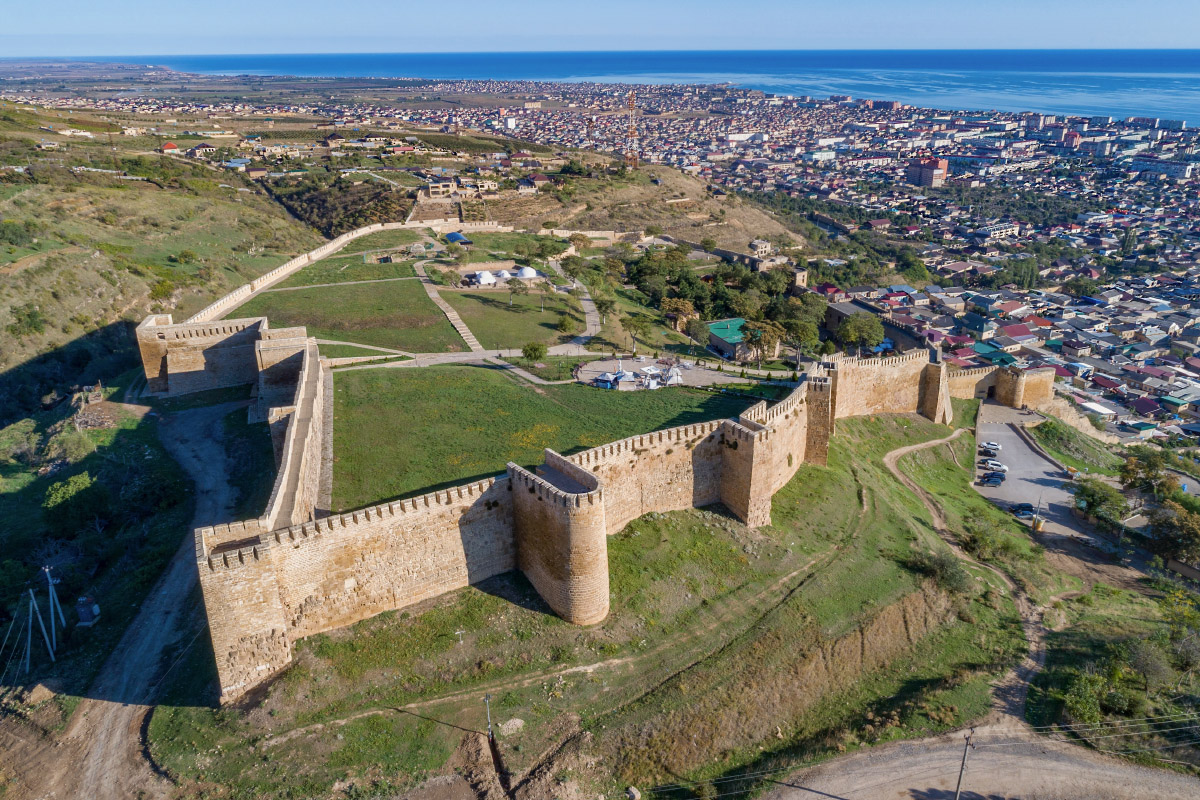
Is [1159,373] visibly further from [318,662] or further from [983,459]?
[318,662]

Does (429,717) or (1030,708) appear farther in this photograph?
(1030,708)

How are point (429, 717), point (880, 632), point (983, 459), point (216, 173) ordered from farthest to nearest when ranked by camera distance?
point (216, 173)
point (983, 459)
point (880, 632)
point (429, 717)

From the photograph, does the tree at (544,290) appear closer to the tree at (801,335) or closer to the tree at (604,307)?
the tree at (604,307)

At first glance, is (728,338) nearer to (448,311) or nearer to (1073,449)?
(448,311)

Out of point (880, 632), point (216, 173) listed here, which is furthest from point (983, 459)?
point (216, 173)

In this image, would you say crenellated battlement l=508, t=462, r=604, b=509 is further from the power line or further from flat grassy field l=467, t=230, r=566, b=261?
flat grassy field l=467, t=230, r=566, b=261

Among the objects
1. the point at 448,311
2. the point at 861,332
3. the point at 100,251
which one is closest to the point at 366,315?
the point at 448,311
